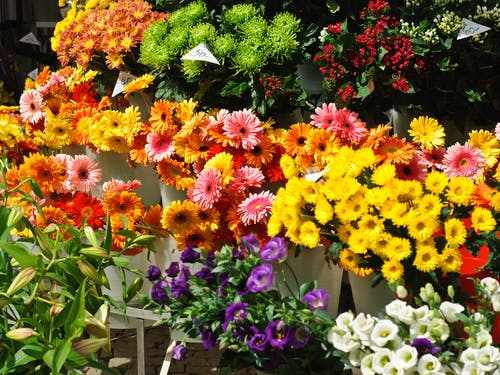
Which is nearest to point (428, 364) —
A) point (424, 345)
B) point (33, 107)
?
point (424, 345)

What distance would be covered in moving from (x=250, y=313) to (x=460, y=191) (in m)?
0.44

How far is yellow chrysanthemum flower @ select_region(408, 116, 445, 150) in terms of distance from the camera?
5.34 feet

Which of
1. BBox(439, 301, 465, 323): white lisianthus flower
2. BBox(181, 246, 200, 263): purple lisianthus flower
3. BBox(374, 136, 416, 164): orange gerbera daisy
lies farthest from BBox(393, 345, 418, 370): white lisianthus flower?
BBox(374, 136, 416, 164): orange gerbera daisy

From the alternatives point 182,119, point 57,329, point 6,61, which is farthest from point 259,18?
point 6,61

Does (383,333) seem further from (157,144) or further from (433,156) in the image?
(157,144)

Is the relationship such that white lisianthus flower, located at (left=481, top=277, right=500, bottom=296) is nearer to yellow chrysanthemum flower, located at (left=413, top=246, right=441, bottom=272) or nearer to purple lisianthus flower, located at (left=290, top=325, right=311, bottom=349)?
yellow chrysanthemum flower, located at (left=413, top=246, right=441, bottom=272)

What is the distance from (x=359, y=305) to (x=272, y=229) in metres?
0.26

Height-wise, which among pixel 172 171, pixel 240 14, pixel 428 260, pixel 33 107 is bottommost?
pixel 33 107

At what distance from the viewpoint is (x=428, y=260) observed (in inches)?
48.3

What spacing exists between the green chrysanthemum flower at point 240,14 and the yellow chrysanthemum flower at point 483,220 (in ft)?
2.88

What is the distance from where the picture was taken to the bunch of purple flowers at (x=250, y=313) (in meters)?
1.22

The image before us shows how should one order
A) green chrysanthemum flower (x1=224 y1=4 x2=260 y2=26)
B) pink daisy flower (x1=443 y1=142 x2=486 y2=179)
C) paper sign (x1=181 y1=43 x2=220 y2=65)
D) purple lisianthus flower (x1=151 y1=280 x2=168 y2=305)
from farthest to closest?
green chrysanthemum flower (x1=224 y1=4 x2=260 y2=26)
paper sign (x1=181 y1=43 x2=220 y2=65)
pink daisy flower (x1=443 y1=142 x2=486 y2=179)
purple lisianthus flower (x1=151 y1=280 x2=168 y2=305)

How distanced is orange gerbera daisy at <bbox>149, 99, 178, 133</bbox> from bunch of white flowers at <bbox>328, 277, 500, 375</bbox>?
2.63 ft

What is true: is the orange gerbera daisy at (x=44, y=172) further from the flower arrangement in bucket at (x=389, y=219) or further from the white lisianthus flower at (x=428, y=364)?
the white lisianthus flower at (x=428, y=364)
